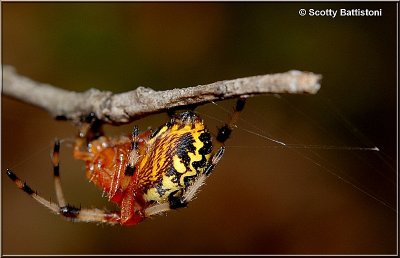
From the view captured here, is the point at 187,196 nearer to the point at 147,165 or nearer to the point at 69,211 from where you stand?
the point at 147,165

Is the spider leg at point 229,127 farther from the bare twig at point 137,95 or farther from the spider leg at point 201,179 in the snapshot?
the bare twig at point 137,95

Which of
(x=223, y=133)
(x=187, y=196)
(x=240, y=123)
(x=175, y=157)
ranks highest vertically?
(x=240, y=123)

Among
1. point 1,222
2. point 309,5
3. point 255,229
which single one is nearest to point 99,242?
point 1,222

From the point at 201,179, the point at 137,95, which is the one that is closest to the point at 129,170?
the point at 201,179

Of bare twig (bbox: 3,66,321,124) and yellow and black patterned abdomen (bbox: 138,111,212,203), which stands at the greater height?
bare twig (bbox: 3,66,321,124)

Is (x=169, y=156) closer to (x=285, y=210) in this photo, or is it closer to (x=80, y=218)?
(x=80, y=218)

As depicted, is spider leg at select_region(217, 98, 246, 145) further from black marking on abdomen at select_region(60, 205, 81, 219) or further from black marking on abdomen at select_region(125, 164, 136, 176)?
black marking on abdomen at select_region(60, 205, 81, 219)

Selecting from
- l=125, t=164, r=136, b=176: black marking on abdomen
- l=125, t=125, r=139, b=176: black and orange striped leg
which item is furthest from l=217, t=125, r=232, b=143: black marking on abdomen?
l=125, t=164, r=136, b=176: black marking on abdomen
